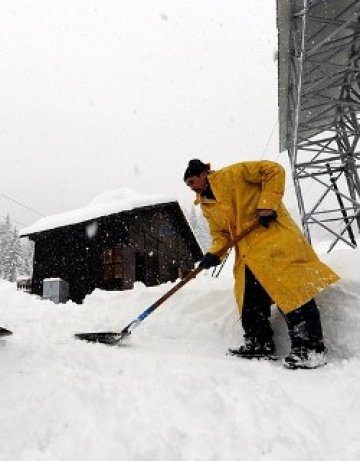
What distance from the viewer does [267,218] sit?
3033 millimetres

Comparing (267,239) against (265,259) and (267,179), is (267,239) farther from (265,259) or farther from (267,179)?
(267,179)

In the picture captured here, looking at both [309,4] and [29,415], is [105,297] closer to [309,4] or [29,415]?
[29,415]

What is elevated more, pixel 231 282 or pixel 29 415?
pixel 231 282

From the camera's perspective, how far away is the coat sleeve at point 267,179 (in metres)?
3.10

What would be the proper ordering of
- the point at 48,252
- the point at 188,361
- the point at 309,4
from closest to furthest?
the point at 188,361, the point at 309,4, the point at 48,252

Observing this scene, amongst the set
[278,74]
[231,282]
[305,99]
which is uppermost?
[278,74]

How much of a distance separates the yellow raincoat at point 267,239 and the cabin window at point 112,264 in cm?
1091

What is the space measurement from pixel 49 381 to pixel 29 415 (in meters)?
0.41

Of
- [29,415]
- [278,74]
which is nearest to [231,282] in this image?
[29,415]

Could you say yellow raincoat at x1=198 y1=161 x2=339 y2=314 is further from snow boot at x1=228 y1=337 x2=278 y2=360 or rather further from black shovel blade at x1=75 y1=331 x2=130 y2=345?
black shovel blade at x1=75 y1=331 x2=130 y2=345

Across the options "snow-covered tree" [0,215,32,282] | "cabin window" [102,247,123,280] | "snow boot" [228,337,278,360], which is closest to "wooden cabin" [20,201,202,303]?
"cabin window" [102,247,123,280]

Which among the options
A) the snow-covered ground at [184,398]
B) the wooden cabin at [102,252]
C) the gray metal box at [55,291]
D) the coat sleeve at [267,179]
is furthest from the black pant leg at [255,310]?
the wooden cabin at [102,252]

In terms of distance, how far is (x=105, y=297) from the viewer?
520 cm

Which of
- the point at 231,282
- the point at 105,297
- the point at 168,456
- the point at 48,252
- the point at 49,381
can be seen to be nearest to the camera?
the point at 168,456
